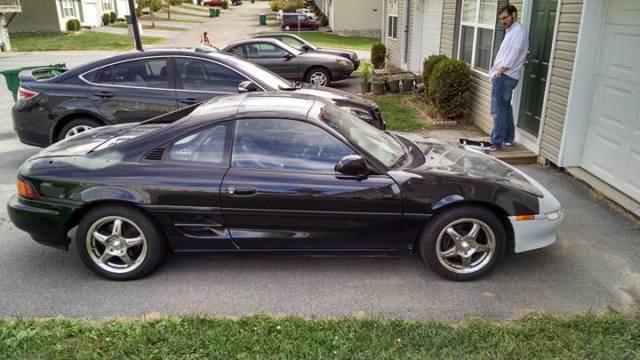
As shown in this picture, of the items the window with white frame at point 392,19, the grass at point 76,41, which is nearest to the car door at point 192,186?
the window with white frame at point 392,19

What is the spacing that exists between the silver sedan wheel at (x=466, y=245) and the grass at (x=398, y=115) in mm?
4931

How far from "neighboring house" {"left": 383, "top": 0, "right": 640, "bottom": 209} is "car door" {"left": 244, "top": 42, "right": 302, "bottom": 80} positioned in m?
5.78

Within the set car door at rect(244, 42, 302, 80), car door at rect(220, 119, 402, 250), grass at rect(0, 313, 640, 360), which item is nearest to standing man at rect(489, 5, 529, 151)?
car door at rect(220, 119, 402, 250)

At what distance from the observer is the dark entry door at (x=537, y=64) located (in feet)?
21.4

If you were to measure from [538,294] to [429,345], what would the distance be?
1.21 meters

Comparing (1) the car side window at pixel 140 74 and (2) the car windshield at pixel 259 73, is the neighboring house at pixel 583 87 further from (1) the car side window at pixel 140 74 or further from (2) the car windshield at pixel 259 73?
(1) the car side window at pixel 140 74

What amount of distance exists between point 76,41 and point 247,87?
26.6 m

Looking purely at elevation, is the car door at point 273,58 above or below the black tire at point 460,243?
above

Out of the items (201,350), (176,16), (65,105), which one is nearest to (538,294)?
(201,350)

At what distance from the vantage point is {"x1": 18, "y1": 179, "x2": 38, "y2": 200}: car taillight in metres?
3.96

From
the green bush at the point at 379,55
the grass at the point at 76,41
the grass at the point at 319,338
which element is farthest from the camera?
the grass at the point at 76,41

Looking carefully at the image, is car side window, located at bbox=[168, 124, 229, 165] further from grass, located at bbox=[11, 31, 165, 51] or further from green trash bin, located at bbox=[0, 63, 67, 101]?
grass, located at bbox=[11, 31, 165, 51]

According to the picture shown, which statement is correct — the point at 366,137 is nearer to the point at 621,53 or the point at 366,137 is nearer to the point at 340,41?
the point at 621,53

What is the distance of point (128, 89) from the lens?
260 inches
